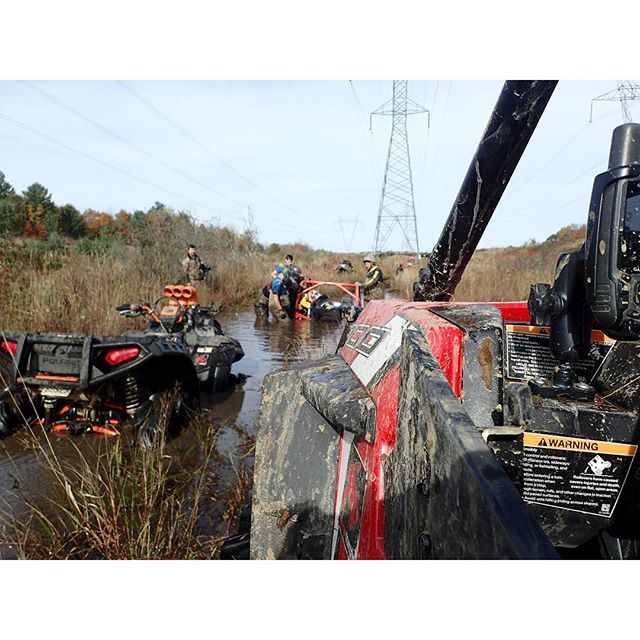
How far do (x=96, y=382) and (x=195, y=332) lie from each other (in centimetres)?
253

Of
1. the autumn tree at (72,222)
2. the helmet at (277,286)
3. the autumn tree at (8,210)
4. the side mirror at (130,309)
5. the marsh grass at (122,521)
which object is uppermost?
the autumn tree at (72,222)

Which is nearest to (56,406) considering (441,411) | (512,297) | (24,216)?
(441,411)

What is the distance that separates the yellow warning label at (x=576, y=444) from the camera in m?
1.56

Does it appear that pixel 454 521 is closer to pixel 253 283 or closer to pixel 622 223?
pixel 622 223

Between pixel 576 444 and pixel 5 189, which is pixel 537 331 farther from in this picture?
pixel 5 189

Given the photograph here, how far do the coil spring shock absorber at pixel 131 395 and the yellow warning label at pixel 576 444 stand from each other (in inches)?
146

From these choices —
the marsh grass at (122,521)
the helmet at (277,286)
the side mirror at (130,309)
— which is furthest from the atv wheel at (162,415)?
the helmet at (277,286)

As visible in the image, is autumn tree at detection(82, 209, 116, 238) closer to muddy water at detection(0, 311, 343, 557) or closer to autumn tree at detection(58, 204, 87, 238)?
autumn tree at detection(58, 204, 87, 238)

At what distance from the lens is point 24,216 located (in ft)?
54.6

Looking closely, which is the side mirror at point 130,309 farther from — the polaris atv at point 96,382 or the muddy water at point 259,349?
the polaris atv at point 96,382

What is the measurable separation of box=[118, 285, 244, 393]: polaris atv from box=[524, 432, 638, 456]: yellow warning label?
4846 millimetres

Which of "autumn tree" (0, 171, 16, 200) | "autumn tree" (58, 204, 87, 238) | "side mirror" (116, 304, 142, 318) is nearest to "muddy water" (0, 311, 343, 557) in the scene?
"side mirror" (116, 304, 142, 318)

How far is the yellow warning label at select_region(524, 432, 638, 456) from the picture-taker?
156 centimetres

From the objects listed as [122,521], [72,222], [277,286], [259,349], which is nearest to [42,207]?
[72,222]
